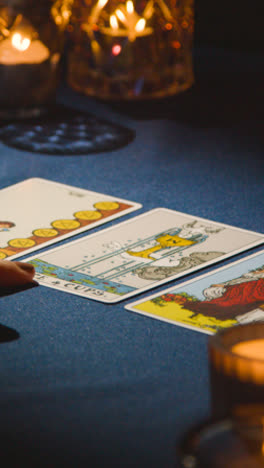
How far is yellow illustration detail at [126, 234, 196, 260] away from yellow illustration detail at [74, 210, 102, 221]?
0.15 metres

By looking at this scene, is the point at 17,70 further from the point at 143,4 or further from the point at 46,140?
the point at 143,4

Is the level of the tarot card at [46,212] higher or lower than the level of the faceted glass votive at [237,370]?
lower

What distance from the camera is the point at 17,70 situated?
198 cm

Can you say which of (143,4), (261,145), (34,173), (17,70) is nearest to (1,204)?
Answer: (34,173)

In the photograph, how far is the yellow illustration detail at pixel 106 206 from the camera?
1.55m

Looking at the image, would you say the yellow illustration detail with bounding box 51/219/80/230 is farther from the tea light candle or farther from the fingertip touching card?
the tea light candle

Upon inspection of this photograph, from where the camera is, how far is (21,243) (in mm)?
1401

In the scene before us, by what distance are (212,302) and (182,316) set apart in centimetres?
6

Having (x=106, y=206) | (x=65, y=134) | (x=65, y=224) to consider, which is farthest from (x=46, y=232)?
(x=65, y=134)

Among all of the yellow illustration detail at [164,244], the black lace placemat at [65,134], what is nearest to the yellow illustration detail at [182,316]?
the yellow illustration detail at [164,244]

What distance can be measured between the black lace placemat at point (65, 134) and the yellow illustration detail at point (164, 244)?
522mm

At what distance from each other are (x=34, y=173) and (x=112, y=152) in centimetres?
22

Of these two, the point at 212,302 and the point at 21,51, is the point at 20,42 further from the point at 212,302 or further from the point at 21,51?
the point at 212,302

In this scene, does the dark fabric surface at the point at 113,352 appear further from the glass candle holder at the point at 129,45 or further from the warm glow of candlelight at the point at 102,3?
the warm glow of candlelight at the point at 102,3
